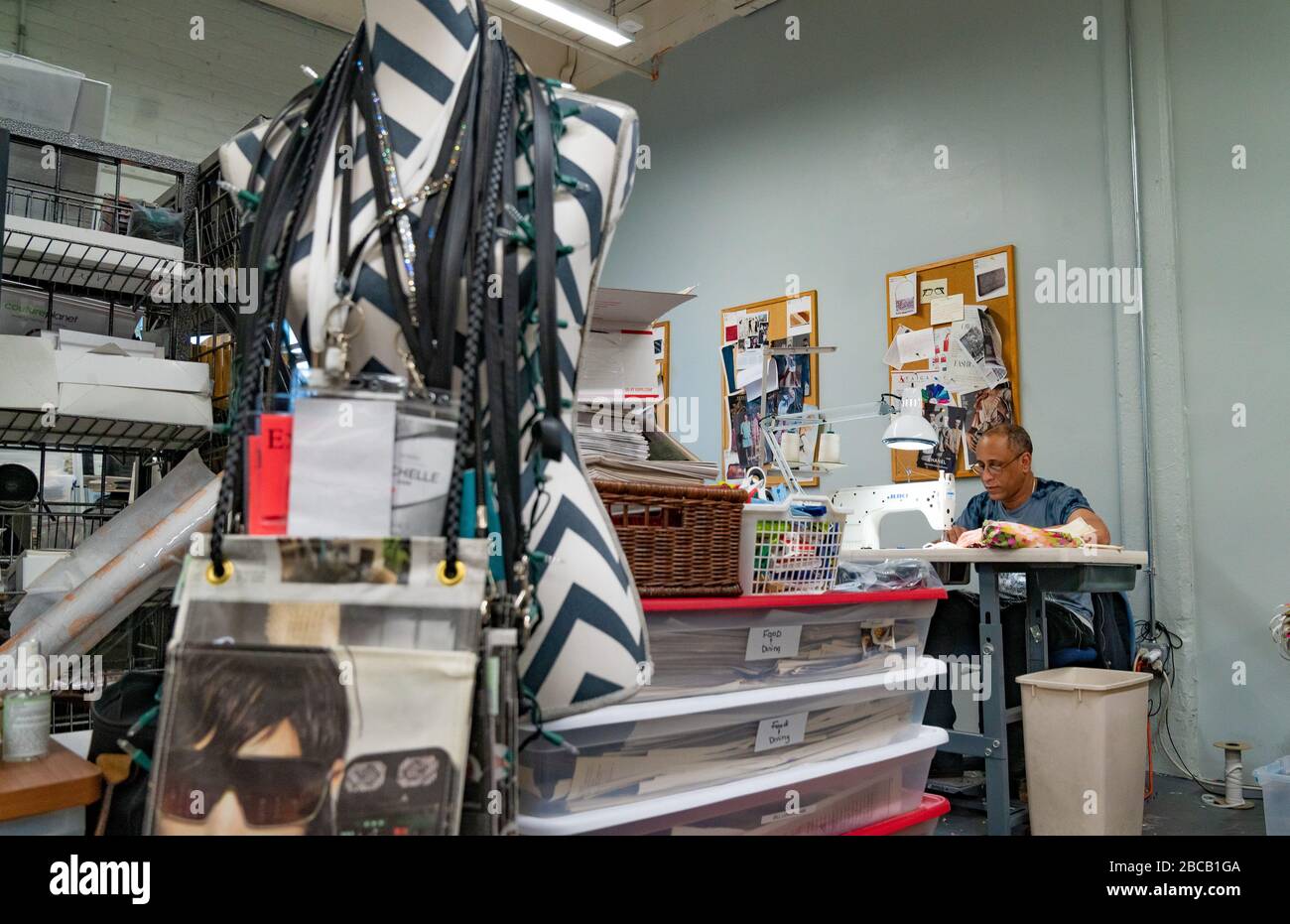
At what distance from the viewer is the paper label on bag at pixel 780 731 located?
1.49 meters

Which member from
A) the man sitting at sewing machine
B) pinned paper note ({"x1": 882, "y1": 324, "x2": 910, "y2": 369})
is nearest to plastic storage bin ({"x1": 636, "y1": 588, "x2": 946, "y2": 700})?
the man sitting at sewing machine

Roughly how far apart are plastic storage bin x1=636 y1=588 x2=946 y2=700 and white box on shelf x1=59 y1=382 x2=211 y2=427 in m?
0.87

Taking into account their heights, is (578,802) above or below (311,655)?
below

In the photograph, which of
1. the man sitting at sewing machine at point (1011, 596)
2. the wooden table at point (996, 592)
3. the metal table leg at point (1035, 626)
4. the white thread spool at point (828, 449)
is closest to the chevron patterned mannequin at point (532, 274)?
the white thread spool at point (828, 449)

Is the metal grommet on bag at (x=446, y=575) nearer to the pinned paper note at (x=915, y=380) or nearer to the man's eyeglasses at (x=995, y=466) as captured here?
the man's eyeglasses at (x=995, y=466)

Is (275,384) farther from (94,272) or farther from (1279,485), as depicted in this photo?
(1279,485)

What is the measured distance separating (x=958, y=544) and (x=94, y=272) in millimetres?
2256

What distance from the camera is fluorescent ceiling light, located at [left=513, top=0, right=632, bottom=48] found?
14.6 ft

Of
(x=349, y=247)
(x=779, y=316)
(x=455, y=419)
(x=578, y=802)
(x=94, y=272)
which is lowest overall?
(x=578, y=802)

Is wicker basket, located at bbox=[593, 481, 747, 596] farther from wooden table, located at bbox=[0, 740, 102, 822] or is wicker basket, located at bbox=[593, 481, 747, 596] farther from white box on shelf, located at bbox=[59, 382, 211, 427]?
white box on shelf, located at bbox=[59, 382, 211, 427]

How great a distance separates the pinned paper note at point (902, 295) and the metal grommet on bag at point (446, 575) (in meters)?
3.74

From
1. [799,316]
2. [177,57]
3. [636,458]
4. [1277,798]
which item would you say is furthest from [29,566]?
[177,57]
